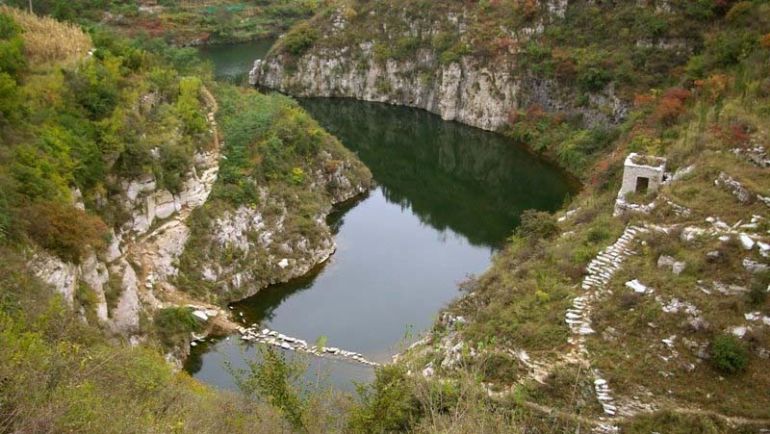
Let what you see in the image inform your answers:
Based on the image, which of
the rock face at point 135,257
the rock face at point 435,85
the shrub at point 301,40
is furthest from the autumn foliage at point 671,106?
the shrub at point 301,40

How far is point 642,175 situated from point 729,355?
12.2 m

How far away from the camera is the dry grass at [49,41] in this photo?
104ft

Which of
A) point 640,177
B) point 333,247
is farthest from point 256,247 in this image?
point 640,177

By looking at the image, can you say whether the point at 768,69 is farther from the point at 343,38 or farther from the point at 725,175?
the point at 343,38

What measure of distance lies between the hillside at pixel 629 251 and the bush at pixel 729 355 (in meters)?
0.04

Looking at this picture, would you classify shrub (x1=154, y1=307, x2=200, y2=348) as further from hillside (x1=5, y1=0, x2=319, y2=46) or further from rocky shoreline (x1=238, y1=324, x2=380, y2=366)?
hillside (x1=5, y1=0, x2=319, y2=46)

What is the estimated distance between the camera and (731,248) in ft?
73.5

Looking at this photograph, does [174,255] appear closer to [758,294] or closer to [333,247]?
[333,247]

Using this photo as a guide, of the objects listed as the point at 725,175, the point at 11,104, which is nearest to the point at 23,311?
the point at 11,104

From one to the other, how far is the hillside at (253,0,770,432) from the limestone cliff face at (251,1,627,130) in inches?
9.7

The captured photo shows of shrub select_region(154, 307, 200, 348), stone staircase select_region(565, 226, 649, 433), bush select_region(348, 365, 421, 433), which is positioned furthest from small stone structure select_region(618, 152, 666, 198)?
shrub select_region(154, 307, 200, 348)

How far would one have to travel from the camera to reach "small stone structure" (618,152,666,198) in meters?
29.6

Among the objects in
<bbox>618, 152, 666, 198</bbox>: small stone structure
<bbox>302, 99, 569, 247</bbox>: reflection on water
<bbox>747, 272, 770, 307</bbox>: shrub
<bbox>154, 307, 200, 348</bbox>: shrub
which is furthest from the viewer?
<bbox>302, 99, 569, 247</bbox>: reflection on water

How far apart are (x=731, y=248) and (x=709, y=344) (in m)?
4.08
